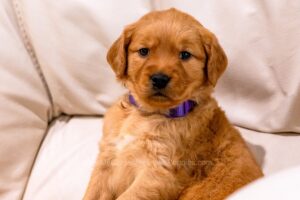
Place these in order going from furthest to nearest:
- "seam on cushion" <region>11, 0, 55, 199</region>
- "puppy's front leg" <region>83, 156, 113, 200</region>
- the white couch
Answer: "seam on cushion" <region>11, 0, 55, 199</region>, the white couch, "puppy's front leg" <region>83, 156, 113, 200</region>

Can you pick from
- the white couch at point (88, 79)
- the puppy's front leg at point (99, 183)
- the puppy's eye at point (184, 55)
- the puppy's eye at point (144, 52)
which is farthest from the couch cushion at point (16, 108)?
the puppy's eye at point (184, 55)

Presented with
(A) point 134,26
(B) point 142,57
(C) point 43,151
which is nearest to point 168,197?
(B) point 142,57

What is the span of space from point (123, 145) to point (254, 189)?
0.73 meters

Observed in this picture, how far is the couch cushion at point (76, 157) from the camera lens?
1.81 meters

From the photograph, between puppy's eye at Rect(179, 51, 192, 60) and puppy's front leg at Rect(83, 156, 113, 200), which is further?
puppy's front leg at Rect(83, 156, 113, 200)

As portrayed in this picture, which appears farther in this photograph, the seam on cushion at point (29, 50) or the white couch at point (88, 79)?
the seam on cushion at point (29, 50)

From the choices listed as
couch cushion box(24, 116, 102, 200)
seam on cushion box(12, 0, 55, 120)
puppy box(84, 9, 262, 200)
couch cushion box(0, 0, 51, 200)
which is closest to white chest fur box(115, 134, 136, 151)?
puppy box(84, 9, 262, 200)

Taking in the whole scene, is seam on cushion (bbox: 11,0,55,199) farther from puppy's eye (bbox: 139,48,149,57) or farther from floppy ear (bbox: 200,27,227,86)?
floppy ear (bbox: 200,27,227,86)

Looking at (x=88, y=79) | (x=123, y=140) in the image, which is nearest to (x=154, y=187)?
(x=123, y=140)

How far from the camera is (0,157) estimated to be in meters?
1.83

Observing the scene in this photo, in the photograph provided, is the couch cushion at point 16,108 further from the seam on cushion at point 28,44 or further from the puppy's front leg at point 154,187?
the puppy's front leg at point 154,187

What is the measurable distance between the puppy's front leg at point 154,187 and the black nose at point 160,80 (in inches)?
11.9

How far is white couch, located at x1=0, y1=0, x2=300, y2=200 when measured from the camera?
1.80m

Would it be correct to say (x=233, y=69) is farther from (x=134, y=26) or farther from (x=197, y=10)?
(x=134, y=26)
